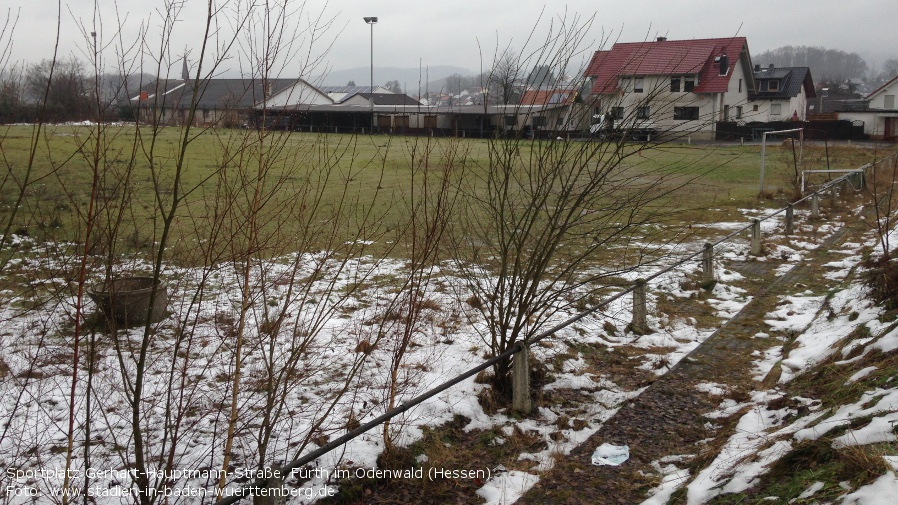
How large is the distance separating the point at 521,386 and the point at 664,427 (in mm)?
1312

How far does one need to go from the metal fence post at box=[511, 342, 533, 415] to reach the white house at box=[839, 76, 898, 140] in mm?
49771

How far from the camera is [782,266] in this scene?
12352mm

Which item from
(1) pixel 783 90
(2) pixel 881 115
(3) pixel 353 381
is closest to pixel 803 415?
(3) pixel 353 381

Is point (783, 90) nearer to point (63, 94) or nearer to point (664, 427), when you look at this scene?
point (664, 427)

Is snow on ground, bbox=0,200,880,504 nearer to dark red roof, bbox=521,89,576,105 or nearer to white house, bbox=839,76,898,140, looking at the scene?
dark red roof, bbox=521,89,576,105

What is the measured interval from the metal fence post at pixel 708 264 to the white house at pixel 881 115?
4399 cm

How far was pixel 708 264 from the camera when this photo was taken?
36.0 feet

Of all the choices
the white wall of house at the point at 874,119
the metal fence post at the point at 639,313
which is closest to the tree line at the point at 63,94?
the metal fence post at the point at 639,313

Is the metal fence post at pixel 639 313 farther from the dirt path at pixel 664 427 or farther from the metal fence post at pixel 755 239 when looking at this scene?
the metal fence post at pixel 755 239

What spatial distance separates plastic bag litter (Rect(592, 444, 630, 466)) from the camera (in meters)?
5.54

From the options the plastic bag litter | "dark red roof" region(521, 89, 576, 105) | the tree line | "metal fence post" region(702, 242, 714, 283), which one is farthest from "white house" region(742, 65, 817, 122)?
the tree line

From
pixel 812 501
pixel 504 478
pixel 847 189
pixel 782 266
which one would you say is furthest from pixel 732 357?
pixel 847 189

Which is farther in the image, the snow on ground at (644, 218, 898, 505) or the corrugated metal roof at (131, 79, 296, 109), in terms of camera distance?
the snow on ground at (644, 218, 898, 505)

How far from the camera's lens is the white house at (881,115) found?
4903cm
